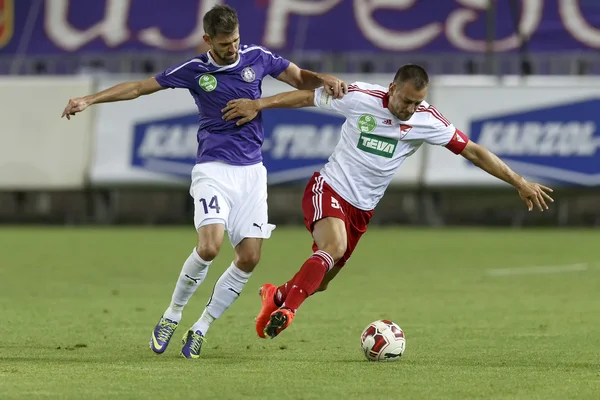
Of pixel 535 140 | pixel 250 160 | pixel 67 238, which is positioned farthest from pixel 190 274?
pixel 535 140

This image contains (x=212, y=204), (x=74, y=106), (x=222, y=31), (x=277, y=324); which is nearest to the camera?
(x=277, y=324)

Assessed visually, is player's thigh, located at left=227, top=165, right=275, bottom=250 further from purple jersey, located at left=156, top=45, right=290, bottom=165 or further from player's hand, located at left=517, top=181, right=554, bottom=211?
player's hand, located at left=517, top=181, right=554, bottom=211

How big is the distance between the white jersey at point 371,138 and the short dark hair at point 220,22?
0.81 meters

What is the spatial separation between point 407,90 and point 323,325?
7.53ft

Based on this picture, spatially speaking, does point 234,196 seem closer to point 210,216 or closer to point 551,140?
point 210,216

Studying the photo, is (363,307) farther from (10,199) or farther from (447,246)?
(10,199)

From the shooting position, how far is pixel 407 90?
7863 mm

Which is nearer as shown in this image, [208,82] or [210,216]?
[210,216]

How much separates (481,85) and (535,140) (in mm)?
1275

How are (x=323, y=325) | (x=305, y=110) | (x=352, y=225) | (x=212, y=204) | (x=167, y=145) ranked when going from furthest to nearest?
(x=167, y=145) → (x=305, y=110) → (x=323, y=325) → (x=352, y=225) → (x=212, y=204)

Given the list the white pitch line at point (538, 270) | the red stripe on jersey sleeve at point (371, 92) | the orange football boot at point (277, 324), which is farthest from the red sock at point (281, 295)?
the white pitch line at point (538, 270)

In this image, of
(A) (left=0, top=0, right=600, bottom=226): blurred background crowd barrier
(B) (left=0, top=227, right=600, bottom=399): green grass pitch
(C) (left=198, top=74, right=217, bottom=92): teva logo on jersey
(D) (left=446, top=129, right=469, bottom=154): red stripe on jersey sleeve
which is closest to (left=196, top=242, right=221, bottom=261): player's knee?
(B) (left=0, top=227, right=600, bottom=399): green grass pitch

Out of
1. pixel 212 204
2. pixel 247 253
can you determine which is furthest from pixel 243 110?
pixel 247 253

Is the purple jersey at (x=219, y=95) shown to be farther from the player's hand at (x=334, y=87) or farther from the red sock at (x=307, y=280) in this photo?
the red sock at (x=307, y=280)
